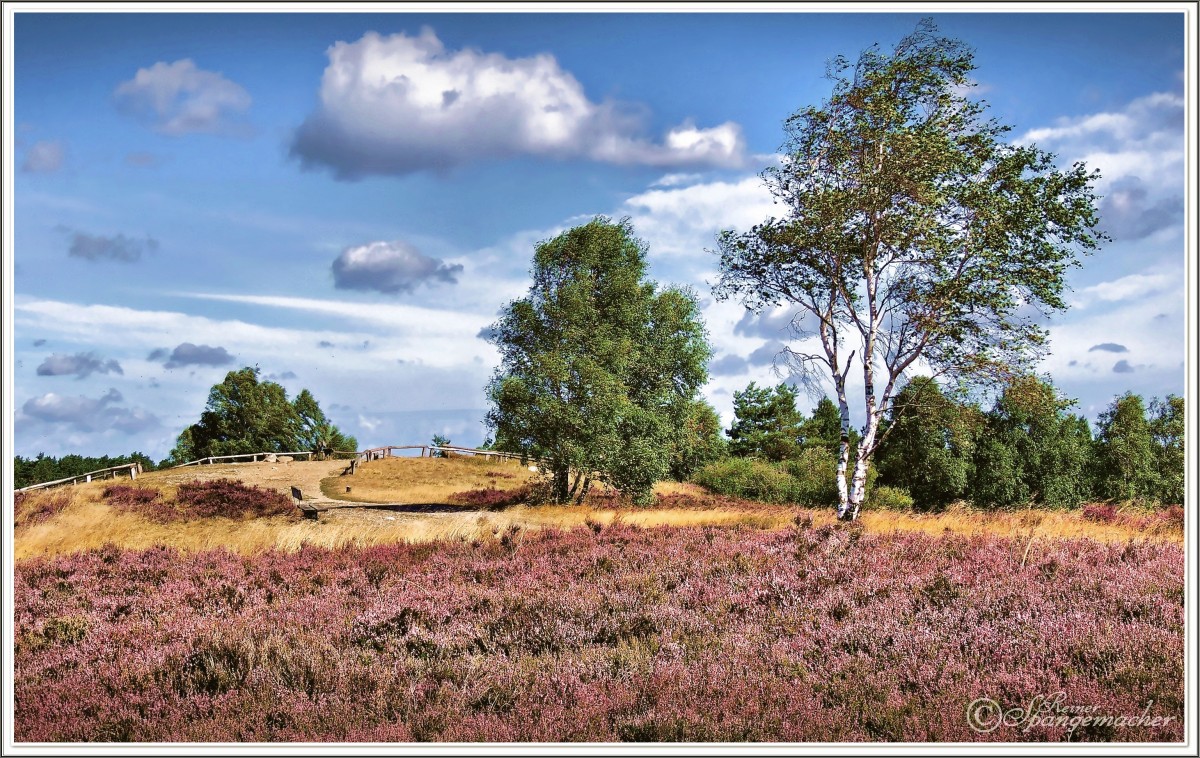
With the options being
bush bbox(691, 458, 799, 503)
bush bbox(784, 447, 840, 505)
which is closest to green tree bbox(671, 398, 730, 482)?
bush bbox(691, 458, 799, 503)

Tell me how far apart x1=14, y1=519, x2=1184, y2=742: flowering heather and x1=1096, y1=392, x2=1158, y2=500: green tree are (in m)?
36.0

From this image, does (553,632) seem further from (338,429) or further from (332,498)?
(338,429)

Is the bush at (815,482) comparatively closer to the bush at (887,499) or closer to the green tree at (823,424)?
the bush at (887,499)

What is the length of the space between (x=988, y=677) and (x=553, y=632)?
4.05 m

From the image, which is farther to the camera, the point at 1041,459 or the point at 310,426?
the point at 310,426

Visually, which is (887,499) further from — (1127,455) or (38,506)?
(38,506)

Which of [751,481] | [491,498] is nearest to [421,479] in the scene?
[491,498]

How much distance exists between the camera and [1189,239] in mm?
7770

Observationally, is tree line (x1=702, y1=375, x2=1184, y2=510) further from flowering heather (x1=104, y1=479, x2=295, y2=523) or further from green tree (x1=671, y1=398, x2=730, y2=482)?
flowering heather (x1=104, y1=479, x2=295, y2=523)

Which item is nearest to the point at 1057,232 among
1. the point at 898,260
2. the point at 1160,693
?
the point at 898,260

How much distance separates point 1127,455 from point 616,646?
44.5 m

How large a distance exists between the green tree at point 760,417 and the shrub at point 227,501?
45607 mm

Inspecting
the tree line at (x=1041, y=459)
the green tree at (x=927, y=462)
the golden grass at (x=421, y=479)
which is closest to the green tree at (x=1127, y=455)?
the tree line at (x=1041, y=459)

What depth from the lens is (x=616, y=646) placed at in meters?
8.02
